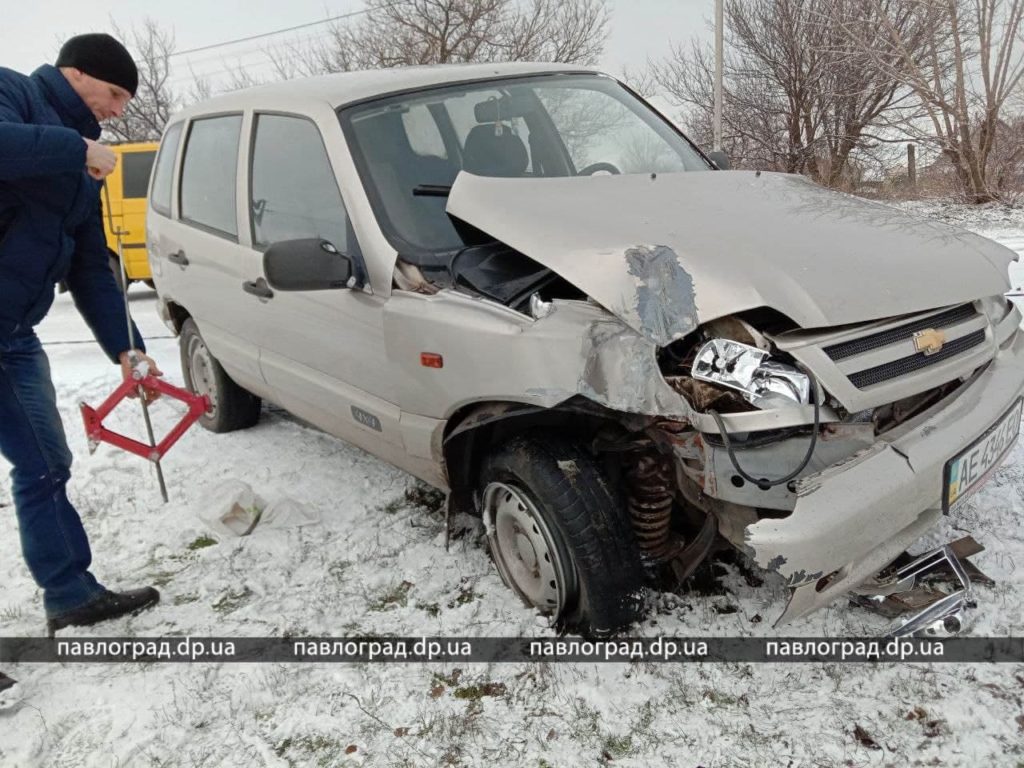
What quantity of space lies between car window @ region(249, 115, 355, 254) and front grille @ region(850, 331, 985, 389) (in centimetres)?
181

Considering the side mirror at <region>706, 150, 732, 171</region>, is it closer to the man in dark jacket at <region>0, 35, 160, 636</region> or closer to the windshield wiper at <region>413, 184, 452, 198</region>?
the windshield wiper at <region>413, 184, 452, 198</region>

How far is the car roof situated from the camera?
327 cm

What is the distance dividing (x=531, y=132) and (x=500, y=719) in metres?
2.37

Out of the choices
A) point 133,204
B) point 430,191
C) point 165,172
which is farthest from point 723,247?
point 133,204

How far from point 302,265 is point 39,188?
82 cm

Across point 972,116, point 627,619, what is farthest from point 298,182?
point 972,116

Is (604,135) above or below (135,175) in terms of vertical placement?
above

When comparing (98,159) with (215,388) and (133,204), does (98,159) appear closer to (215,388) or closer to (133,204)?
(215,388)

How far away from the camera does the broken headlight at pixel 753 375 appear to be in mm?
2029

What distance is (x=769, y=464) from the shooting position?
81.6 inches

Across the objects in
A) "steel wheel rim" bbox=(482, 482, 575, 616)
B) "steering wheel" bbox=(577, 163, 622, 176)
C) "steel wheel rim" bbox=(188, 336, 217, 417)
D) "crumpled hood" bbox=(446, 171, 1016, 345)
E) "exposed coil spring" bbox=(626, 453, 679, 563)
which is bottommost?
"steel wheel rim" bbox=(188, 336, 217, 417)

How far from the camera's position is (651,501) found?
253cm

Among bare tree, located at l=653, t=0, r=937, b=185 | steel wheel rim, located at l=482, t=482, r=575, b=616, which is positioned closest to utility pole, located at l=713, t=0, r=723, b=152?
bare tree, located at l=653, t=0, r=937, b=185

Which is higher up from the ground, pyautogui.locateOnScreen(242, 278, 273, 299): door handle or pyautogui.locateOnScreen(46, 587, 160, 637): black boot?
pyautogui.locateOnScreen(242, 278, 273, 299): door handle
